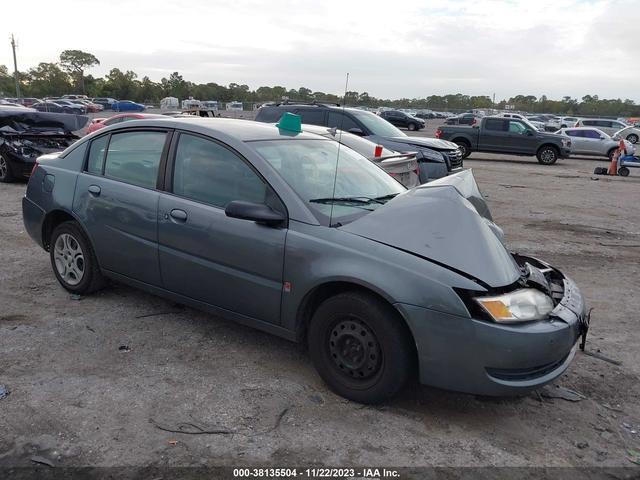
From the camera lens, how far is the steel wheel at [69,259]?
4664 mm

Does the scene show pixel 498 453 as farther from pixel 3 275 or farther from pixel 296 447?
pixel 3 275

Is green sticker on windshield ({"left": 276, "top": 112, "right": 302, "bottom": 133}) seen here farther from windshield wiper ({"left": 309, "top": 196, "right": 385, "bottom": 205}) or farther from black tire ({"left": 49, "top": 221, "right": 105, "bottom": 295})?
black tire ({"left": 49, "top": 221, "right": 105, "bottom": 295})

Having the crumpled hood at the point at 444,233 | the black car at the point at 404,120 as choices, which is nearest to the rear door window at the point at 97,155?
the crumpled hood at the point at 444,233

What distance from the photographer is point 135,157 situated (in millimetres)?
4281

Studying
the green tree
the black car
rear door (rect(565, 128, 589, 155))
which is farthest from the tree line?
rear door (rect(565, 128, 589, 155))

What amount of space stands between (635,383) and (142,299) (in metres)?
3.95

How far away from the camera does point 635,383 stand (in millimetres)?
3666

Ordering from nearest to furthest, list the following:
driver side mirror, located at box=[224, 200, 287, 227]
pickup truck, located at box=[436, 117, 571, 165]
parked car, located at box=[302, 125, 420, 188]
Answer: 1. driver side mirror, located at box=[224, 200, 287, 227]
2. parked car, located at box=[302, 125, 420, 188]
3. pickup truck, located at box=[436, 117, 571, 165]

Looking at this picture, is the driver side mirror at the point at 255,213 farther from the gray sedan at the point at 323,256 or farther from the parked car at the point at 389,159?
the parked car at the point at 389,159

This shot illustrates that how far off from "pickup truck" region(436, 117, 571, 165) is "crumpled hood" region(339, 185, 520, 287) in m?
18.3

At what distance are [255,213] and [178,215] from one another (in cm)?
82

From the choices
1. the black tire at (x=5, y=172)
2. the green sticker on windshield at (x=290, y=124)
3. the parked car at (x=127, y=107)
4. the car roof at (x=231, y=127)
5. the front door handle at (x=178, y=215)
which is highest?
the green sticker on windshield at (x=290, y=124)

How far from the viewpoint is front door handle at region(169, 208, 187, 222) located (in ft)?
12.4

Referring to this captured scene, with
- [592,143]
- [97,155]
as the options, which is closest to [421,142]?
[97,155]
